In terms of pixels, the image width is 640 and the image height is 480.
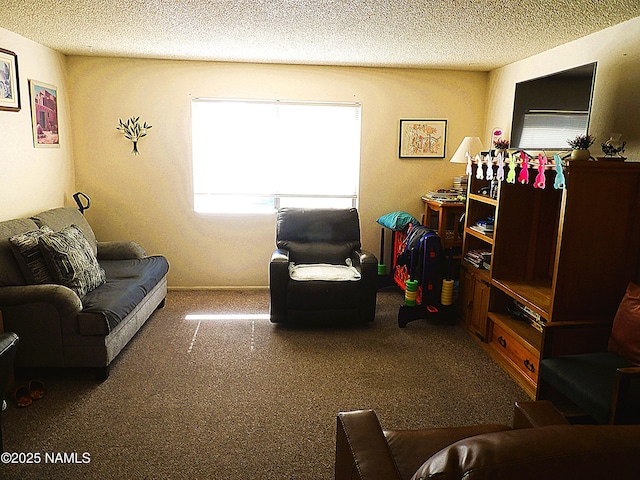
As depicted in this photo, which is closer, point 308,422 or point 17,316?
point 308,422

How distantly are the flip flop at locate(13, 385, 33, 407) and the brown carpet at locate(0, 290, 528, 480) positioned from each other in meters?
0.04

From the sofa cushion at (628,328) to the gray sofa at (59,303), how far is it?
2984 millimetres

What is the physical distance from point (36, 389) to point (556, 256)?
3.21 metres

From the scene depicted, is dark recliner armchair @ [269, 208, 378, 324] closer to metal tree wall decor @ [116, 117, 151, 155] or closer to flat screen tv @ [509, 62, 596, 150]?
flat screen tv @ [509, 62, 596, 150]

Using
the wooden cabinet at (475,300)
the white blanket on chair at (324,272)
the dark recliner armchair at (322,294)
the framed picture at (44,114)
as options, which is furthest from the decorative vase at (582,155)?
the framed picture at (44,114)

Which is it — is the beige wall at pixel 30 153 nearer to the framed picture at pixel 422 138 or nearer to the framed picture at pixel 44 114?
the framed picture at pixel 44 114

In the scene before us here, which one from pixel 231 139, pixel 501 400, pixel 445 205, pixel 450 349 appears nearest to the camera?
pixel 501 400

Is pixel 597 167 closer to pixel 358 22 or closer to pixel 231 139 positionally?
pixel 358 22

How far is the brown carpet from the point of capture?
7.52ft

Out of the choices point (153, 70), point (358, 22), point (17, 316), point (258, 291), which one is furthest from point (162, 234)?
point (358, 22)

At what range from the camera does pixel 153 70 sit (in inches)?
185

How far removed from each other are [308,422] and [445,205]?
2615 mm

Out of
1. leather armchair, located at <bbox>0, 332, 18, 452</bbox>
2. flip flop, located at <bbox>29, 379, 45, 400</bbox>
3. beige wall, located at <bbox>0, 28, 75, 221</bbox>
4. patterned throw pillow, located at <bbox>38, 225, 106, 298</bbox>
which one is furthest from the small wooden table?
beige wall, located at <bbox>0, 28, 75, 221</bbox>

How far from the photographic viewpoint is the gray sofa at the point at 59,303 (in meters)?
2.94
